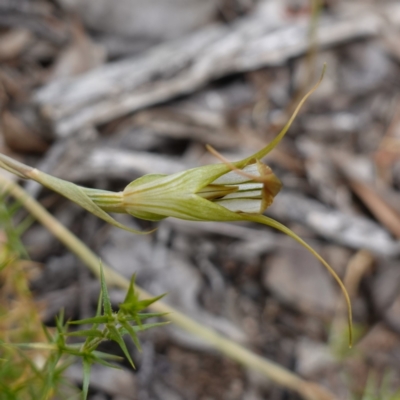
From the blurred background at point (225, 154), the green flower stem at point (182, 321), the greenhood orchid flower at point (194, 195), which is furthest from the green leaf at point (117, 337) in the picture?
the blurred background at point (225, 154)

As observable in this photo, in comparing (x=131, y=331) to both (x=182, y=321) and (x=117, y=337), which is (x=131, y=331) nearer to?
(x=117, y=337)

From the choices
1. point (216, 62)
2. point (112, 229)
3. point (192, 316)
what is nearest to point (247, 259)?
point (192, 316)

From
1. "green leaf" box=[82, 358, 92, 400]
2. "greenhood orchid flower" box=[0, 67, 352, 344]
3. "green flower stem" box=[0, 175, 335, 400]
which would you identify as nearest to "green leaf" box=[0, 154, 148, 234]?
"greenhood orchid flower" box=[0, 67, 352, 344]

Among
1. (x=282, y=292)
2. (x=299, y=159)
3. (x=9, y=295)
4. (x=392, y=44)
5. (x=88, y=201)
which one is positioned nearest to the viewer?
(x=88, y=201)

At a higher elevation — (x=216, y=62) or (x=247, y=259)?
(x=216, y=62)

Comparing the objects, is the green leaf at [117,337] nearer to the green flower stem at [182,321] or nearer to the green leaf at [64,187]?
the green leaf at [64,187]

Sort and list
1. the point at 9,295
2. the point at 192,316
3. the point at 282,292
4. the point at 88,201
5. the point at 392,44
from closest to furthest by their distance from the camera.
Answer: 1. the point at 88,201
2. the point at 9,295
3. the point at 192,316
4. the point at 282,292
5. the point at 392,44

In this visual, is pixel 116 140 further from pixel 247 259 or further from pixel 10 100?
pixel 247 259

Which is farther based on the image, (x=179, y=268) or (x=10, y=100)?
(x=10, y=100)
